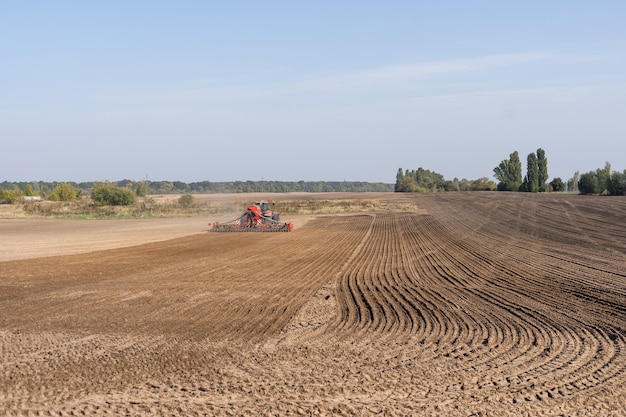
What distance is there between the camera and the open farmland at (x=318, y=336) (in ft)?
25.6

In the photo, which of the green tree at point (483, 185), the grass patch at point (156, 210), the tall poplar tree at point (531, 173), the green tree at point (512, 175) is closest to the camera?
the grass patch at point (156, 210)

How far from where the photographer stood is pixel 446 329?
1167 cm

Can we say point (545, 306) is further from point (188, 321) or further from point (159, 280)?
point (159, 280)

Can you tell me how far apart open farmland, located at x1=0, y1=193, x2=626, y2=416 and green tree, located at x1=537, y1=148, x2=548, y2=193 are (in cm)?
10588

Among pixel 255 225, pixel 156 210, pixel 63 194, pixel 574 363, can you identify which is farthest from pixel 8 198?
pixel 574 363

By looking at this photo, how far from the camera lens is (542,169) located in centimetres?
12512

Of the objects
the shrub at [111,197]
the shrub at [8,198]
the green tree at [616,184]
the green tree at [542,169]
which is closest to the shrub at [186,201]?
the shrub at [111,197]

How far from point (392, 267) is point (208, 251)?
9863 millimetres

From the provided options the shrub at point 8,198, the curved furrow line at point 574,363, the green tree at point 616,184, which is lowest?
the curved furrow line at point 574,363

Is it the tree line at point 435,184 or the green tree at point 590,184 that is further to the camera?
the tree line at point 435,184

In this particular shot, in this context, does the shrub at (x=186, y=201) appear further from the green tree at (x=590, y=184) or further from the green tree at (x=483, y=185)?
the green tree at (x=483, y=185)

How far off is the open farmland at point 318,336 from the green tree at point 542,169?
347 ft

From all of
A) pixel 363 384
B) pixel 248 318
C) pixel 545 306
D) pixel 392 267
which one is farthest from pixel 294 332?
pixel 392 267

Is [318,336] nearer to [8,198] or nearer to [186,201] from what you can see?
[186,201]
